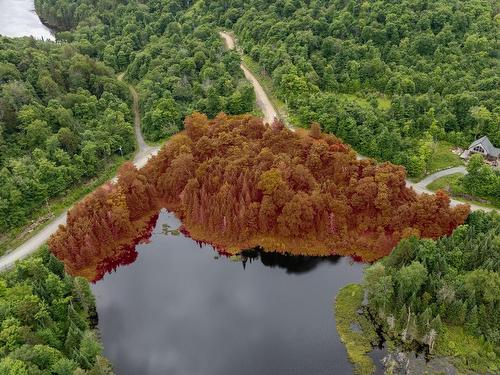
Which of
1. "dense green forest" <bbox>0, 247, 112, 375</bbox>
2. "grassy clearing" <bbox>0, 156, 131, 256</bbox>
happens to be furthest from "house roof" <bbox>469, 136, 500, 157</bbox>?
"dense green forest" <bbox>0, 247, 112, 375</bbox>

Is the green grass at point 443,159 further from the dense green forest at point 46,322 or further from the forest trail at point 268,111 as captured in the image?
the dense green forest at point 46,322

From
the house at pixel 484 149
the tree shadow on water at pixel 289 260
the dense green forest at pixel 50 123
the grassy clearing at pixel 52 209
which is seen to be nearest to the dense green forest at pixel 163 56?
the dense green forest at pixel 50 123

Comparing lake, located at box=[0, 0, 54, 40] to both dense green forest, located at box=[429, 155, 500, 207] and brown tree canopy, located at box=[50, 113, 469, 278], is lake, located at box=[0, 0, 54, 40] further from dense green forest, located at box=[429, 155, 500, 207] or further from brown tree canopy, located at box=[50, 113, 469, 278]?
dense green forest, located at box=[429, 155, 500, 207]

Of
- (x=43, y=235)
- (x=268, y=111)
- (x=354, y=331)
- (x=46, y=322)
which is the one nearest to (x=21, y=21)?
(x=268, y=111)

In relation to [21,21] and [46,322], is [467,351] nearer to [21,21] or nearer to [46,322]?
[46,322]

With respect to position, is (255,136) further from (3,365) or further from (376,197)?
(3,365)
